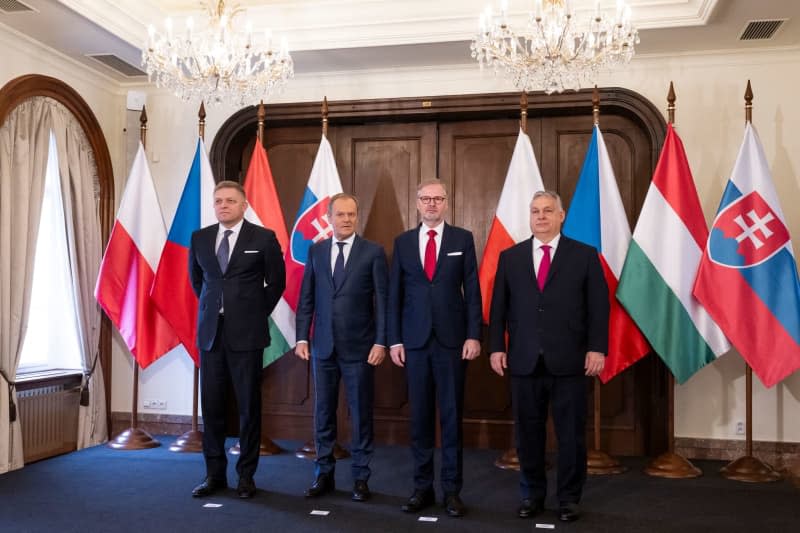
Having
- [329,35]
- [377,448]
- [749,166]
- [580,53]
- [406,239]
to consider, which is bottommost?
[377,448]

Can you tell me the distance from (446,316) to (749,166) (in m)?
2.32

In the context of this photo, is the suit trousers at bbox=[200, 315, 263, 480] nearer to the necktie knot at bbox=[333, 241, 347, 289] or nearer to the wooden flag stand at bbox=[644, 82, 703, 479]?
the necktie knot at bbox=[333, 241, 347, 289]

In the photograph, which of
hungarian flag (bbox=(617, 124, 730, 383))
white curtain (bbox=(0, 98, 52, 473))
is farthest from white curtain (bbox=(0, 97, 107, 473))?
hungarian flag (bbox=(617, 124, 730, 383))

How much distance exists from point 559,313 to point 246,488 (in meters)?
1.86

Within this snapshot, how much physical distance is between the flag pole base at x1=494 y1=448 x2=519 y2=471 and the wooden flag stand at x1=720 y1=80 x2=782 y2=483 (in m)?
1.26

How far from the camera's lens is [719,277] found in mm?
4613

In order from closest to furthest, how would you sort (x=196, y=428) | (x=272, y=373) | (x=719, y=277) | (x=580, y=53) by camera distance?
(x=580, y=53), (x=719, y=277), (x=196, y=428), (x=272, y=373)

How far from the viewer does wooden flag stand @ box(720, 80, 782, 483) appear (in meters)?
4.59

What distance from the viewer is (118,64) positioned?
568 centimetres

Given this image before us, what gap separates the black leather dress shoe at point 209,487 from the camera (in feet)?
13.1

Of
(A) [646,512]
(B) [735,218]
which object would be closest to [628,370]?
(B) [735,218]

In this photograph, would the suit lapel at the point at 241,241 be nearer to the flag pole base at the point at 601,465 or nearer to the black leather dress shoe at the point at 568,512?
the black leather dress shoe at the point at 568,512

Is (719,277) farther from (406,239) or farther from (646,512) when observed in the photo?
(406,239)

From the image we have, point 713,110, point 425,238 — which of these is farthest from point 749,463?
point 425,238
